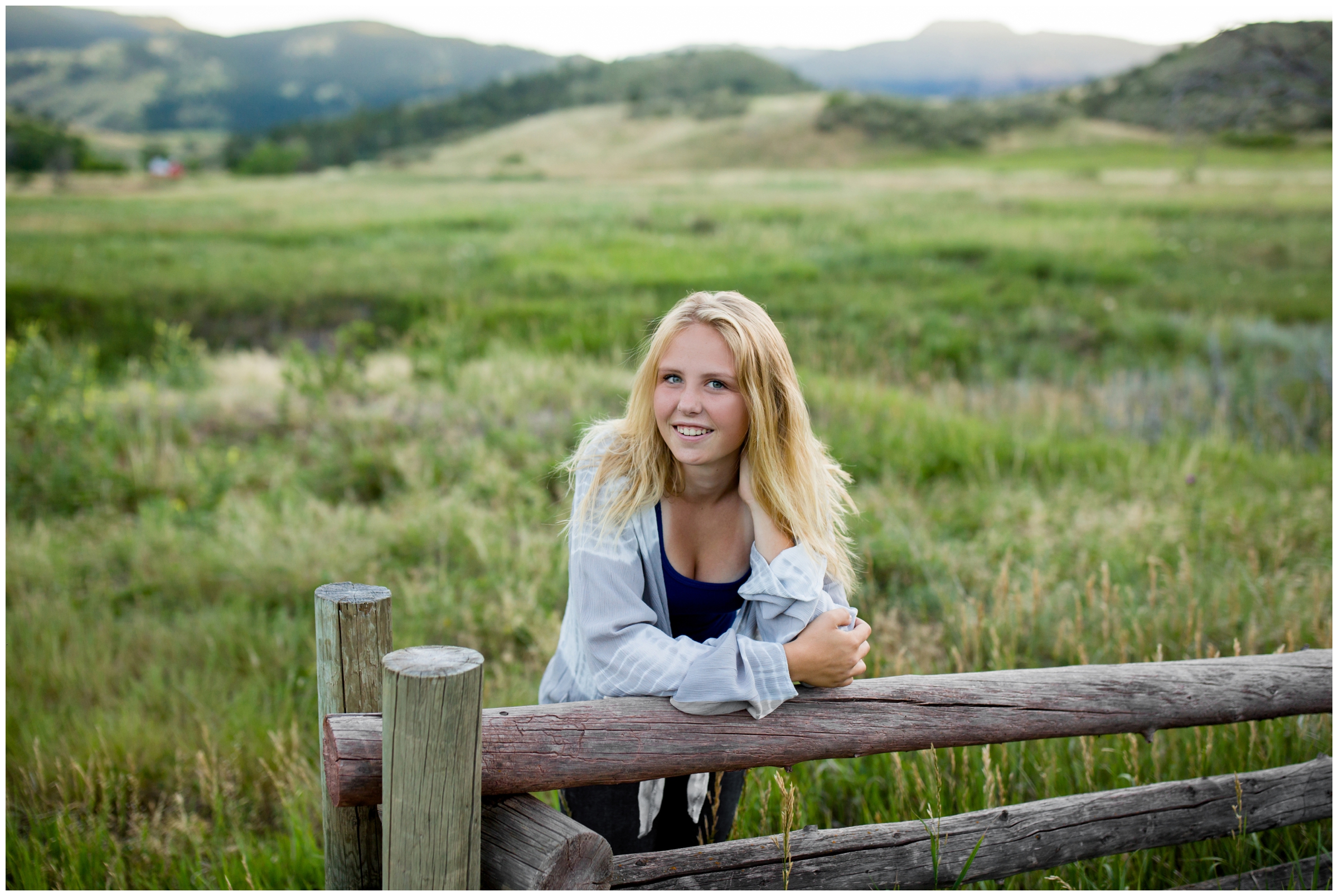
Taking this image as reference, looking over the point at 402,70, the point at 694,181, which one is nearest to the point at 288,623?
the point at 694,181

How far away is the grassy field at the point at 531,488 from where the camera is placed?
343 centimetres

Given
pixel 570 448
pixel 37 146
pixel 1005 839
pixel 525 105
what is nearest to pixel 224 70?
pixel 525 105

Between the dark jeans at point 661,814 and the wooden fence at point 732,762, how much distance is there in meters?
0.25

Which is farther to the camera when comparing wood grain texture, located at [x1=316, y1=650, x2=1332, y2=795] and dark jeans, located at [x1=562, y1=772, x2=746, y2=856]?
dark jeans, located at [x1=562, y1=772, x2=746, y2=856]

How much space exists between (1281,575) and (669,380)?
14.3ft

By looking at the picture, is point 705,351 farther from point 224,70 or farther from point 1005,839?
point 224,70

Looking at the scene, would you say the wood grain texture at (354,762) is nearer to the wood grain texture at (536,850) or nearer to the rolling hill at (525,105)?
the wood grain texture at (536,850)

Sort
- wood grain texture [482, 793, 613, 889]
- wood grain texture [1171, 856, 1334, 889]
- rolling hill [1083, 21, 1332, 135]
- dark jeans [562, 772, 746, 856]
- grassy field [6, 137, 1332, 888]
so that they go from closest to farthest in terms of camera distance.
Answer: wood grain texture [482, 793, 613, 889], dark jeans [562, 772, 746, 856], wood grain texture [1171, 856, 1334, 889], grassy field [6, 137, 1332, 888], rolling hill [1083, 21, 1332, 135]

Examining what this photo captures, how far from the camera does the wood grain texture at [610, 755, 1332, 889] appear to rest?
2.29 m

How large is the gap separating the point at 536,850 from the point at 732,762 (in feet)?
1.72

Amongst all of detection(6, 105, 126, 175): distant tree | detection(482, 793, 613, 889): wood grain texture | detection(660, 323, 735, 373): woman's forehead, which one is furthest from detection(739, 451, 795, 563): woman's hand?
detection(6, 105, 126, 175): distant tree

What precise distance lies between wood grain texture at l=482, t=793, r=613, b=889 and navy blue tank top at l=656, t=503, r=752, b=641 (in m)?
0.67

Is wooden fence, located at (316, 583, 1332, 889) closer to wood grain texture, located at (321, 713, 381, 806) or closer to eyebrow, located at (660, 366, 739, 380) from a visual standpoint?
wood grain texture, located at (321, 713, 381, 806)

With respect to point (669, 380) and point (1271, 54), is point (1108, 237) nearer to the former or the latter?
point (1271, 54)
